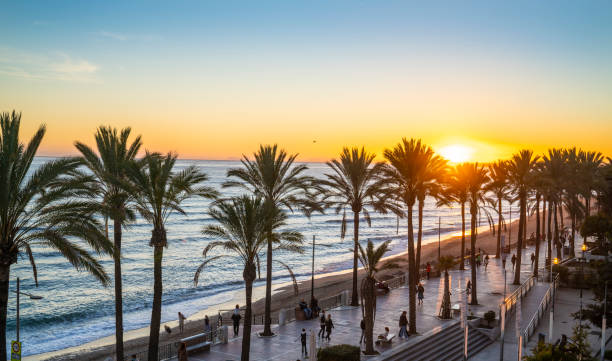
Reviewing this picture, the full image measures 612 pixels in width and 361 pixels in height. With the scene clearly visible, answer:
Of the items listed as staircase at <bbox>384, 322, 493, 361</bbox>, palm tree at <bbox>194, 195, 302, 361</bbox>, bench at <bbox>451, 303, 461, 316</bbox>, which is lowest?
staircase at <bbox>384, 322, 493, 361</bbox>

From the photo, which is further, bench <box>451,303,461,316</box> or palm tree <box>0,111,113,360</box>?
bench <box>451,303,461,316</box>

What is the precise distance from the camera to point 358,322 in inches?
1117

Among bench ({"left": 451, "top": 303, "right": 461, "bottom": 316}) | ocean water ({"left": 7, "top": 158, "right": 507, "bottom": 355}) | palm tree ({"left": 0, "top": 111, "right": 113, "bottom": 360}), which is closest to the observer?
palm tree ({"left": 0, "top": 111, "right": 113, "bottom": 360})

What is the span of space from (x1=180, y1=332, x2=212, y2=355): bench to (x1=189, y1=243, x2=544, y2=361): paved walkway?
29cm

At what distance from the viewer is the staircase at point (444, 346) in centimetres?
2291

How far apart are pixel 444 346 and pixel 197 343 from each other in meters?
11.9

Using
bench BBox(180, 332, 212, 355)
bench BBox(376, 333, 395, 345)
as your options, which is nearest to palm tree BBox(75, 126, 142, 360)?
bench BBox(180, 332, 212, 355)

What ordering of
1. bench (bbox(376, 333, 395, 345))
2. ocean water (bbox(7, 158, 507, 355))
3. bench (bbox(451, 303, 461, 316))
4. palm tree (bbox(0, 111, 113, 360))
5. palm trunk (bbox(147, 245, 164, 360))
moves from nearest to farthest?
palm tree (bbox(0, 111, 113, 360)) < palm trunk (bbox(147, 245, 164, 360)) < bench (bbox(376, 333, 395, 345)) < bench (bbox(451, 303, 461, 316)) < ocean water (bbox(7, 158, 507, 355))

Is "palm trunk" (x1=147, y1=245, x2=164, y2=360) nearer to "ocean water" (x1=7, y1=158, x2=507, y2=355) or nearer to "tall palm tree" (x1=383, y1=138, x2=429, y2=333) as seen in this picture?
"tall palm tree" (x1=383, y1=138, x2=429, y2=333)

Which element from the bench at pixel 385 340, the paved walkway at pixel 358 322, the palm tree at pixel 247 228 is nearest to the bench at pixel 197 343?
the paved walkway at pixel 358 322

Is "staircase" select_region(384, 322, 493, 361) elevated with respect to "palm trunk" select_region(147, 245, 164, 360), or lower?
lower

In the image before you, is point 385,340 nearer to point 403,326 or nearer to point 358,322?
point 403,326

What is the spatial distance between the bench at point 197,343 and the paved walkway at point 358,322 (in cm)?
29

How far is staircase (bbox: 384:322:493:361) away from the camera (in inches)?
902
